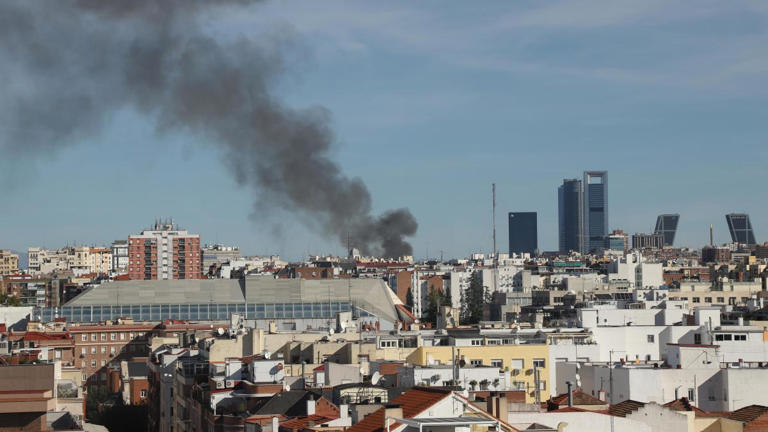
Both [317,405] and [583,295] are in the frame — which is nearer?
[317,405]

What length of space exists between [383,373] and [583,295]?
73.0 meters

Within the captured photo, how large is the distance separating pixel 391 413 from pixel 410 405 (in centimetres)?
128

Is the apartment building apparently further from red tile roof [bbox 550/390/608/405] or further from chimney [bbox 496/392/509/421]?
chimney [bbox 496/392/509/421]

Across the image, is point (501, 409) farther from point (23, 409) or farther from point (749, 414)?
point (23, 409)

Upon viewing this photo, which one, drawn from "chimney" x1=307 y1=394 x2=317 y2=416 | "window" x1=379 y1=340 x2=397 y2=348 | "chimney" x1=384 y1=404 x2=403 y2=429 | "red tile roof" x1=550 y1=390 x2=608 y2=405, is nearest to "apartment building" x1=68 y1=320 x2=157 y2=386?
"window" x1=379 y1=340 x2=397 y2=348

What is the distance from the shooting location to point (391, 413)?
27688mm

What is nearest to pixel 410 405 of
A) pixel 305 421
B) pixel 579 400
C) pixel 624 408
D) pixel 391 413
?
pixel 391 413

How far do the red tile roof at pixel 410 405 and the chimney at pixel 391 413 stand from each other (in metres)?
0.13

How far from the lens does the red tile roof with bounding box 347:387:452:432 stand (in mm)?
27969

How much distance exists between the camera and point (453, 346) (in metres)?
50.8

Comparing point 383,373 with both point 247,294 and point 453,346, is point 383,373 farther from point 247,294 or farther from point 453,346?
point 247,294

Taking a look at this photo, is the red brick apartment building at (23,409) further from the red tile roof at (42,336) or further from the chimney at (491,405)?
the red tile roof at (42,336)

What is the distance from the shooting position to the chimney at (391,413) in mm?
26797

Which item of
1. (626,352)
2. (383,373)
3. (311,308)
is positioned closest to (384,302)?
(311,308)
